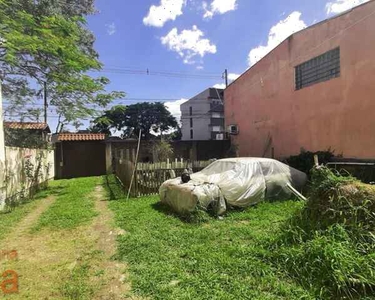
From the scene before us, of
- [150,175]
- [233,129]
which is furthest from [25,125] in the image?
[233,129]

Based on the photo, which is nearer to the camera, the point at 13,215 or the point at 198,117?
the point at 13,215

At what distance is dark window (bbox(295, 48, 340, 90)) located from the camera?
9.93 metres

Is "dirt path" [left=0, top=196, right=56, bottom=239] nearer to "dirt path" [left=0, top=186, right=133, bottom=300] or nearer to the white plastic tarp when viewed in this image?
"dirt path" [left=0, top=186, right=133, bottom=300]

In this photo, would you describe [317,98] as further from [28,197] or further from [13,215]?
[28,197]

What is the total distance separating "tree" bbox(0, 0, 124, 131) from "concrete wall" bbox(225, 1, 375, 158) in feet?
24.8

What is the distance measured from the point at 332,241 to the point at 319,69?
9.24 meters

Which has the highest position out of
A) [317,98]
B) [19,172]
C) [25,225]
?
[317,98]

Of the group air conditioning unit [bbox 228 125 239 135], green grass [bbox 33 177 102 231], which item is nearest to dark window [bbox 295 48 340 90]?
air conditioning unit [bbox 228 125 239 135]

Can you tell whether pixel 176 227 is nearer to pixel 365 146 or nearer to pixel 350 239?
pixel 350 239

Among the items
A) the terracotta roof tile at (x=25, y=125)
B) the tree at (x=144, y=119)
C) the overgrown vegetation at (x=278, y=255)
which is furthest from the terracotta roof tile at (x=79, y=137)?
the tree at (x=144, y=119)

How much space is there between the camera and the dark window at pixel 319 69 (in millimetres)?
9930

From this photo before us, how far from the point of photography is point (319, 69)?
1081 cm

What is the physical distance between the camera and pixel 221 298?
2.81m

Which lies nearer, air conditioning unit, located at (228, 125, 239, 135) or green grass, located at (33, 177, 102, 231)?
green grass, located at (33, 177, 102, 231)
